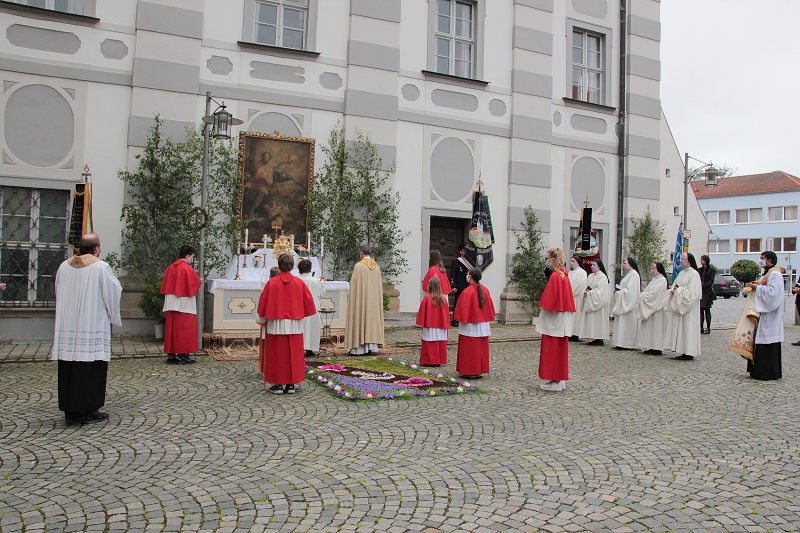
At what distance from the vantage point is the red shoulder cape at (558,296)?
8.05 m

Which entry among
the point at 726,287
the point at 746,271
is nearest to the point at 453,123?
the point at 726,287

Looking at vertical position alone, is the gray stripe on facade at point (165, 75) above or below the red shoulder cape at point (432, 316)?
above

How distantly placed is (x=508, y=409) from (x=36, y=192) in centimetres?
917

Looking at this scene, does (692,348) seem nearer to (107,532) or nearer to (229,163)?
(229,163)

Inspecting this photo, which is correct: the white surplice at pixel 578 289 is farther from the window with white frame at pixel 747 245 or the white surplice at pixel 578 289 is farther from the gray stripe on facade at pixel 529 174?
the window with white frame at pixel 747 245

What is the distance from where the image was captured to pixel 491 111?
15.4 m

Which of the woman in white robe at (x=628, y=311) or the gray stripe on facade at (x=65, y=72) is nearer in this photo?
the gray stripe on facade at (x=65, y=72)

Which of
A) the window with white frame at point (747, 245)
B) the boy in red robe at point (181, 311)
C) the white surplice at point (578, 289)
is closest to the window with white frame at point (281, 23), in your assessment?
the boy in red robe at point (181, 311)

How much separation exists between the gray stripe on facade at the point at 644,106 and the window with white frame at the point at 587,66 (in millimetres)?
801

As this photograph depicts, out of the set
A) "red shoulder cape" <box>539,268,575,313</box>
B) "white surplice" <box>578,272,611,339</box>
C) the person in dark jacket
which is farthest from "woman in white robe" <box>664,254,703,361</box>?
"red shoulder cape" <box>539,268,575,313</box>

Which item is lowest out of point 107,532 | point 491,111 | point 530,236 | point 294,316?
point 107,532

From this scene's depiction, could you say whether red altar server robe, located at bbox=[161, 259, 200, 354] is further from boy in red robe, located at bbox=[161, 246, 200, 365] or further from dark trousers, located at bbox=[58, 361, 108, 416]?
dark trousers, located at bbox=[58, 361, 108, 416]

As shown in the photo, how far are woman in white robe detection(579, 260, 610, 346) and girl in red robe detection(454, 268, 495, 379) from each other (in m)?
4.90

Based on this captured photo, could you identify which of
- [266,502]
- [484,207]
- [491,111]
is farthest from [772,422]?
[491,111]
